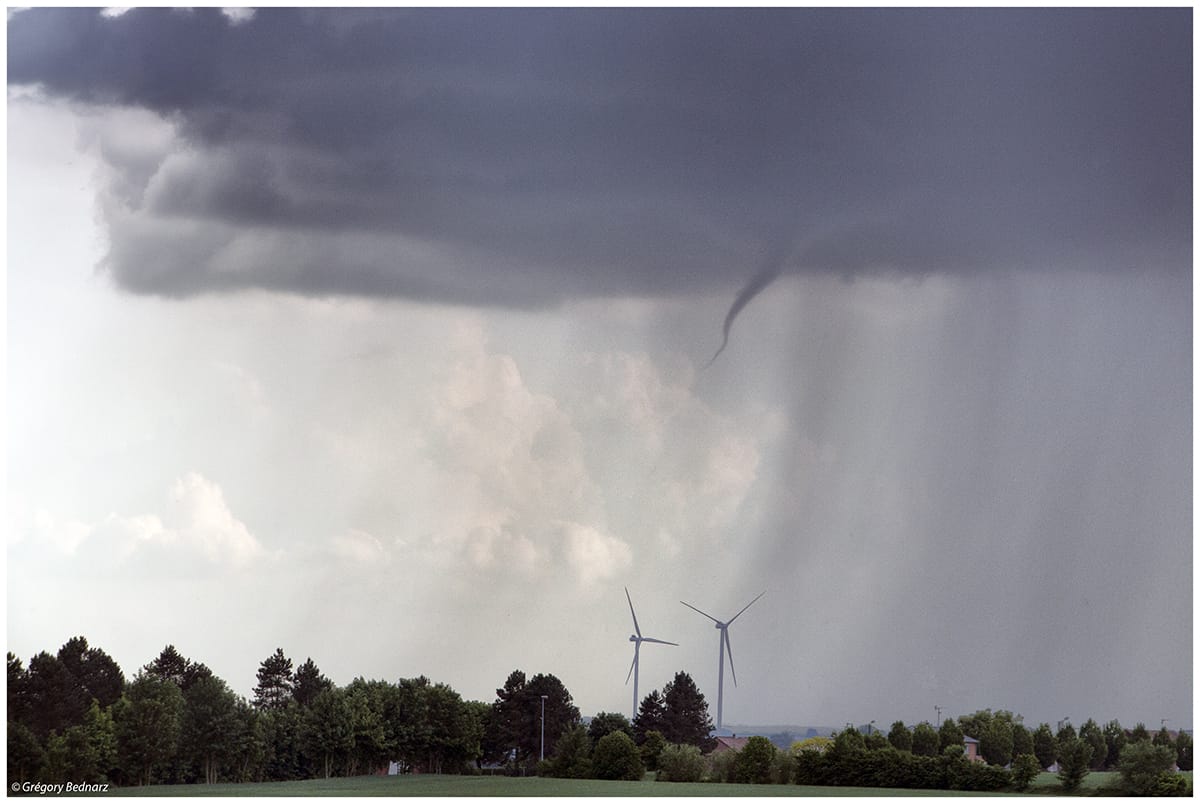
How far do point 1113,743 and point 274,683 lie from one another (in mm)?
18201

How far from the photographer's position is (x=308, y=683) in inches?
1224

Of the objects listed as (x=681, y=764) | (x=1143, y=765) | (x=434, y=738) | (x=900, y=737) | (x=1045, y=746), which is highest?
(x=434, y=738)

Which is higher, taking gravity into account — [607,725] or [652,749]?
[607,725]

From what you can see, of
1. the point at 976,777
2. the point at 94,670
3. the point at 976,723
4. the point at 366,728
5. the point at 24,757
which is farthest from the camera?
the point at 976,723

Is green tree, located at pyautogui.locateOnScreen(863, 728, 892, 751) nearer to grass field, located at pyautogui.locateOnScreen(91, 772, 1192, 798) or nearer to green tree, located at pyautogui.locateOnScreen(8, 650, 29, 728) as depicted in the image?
grass field, located at pyautogui.locateOnScreen(91, 772, 1192, 798)

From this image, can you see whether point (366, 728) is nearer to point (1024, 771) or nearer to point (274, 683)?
point (274, 683)

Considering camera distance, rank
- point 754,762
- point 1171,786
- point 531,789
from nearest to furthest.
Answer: point 1171,786, point 531,789, point 754,762

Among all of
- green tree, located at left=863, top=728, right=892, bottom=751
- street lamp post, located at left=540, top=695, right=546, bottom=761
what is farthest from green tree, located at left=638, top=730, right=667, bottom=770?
green tree, located at left=863, top=728, right=892, bottom=751

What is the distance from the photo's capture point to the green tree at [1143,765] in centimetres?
2783

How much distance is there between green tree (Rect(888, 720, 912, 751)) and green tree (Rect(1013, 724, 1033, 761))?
2285 millimetres

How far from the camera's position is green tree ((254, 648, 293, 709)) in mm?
30469

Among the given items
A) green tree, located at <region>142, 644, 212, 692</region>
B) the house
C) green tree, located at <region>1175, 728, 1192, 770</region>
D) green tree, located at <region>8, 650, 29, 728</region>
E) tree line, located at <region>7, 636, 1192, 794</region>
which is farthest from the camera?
the house

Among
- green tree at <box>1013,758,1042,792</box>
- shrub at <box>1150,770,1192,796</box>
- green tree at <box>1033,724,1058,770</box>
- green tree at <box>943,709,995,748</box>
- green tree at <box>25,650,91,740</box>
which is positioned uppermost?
green tree at <box>25,650,91,740</box>

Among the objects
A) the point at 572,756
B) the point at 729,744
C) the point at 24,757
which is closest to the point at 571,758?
the point at 572,756
